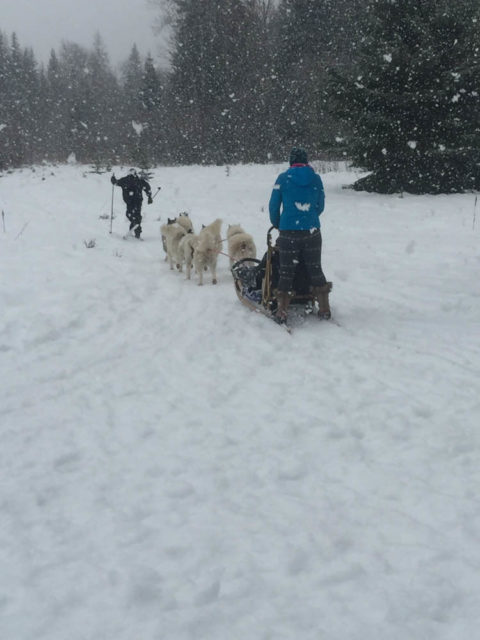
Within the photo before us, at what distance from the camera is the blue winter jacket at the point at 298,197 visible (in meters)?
5.88

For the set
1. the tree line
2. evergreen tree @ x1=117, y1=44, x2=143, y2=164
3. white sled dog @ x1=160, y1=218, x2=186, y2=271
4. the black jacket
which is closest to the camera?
white sled dog @ x1=160, y1=218, x2=186, y2=271

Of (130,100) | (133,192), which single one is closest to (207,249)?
(133,192)

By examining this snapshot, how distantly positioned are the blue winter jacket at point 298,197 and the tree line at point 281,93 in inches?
357

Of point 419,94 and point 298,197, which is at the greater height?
point 419,94

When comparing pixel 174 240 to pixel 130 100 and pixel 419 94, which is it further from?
pixel 130 100

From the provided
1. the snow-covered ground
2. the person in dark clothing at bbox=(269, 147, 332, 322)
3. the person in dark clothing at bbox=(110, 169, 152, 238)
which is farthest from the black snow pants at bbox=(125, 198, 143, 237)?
the person in dark clothing at bbox=(269, 147, 332, 322)

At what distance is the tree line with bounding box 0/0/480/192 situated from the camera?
536 inches

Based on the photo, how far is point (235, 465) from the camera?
3369mm

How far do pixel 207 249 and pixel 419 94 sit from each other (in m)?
8.93

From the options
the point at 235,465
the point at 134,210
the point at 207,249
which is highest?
the point at 134,210

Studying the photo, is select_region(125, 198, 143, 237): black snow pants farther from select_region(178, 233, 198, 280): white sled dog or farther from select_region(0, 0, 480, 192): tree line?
select_region(0, 0, 480, 192): tree line

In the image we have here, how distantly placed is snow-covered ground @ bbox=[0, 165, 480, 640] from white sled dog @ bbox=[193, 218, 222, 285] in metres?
0.92

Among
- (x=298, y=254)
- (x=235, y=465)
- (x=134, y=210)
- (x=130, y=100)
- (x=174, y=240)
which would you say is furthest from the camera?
(x=130, y=100)

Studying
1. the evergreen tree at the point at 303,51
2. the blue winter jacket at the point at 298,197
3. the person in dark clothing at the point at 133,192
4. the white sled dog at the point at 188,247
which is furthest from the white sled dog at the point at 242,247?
the evergreen tree at the point at 303,51
